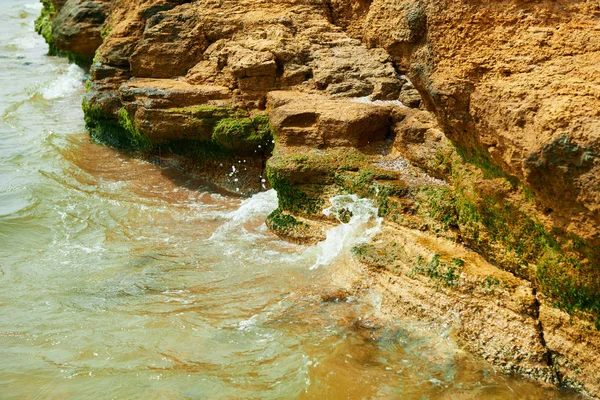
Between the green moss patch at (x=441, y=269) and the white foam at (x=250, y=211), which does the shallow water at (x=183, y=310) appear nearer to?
the white foam at (x=250, y=211)

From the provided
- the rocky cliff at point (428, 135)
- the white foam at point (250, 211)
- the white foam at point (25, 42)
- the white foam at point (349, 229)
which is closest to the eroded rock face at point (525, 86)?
the rocky cliff at point (428, 135)

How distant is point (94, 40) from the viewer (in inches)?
466

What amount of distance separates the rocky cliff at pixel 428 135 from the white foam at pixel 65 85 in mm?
4803

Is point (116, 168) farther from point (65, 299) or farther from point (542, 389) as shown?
point (542, 389)

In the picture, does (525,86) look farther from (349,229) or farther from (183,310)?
(183,310)

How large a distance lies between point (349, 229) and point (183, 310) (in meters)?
1.68

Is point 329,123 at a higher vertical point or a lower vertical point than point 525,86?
lower

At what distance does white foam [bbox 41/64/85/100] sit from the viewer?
12.8 metres

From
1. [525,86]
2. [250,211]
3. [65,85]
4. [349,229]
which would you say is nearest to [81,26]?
[65,85]

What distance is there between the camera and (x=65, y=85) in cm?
1313

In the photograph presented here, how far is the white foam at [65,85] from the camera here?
42.0 ft

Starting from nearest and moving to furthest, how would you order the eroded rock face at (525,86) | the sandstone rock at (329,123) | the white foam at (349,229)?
the eroded rock face at (525,86) < the white foam at (349,229) < the sandstone rock at (329,123)

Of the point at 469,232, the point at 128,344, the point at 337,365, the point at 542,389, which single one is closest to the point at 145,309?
the point at 128,344

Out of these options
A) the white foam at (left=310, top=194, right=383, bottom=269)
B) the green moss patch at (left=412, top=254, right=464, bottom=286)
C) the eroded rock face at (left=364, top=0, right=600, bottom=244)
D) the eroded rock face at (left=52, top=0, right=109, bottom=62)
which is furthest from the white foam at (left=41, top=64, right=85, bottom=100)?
the green moss patch at (left=412, top=254, right=464, bottom=286)
